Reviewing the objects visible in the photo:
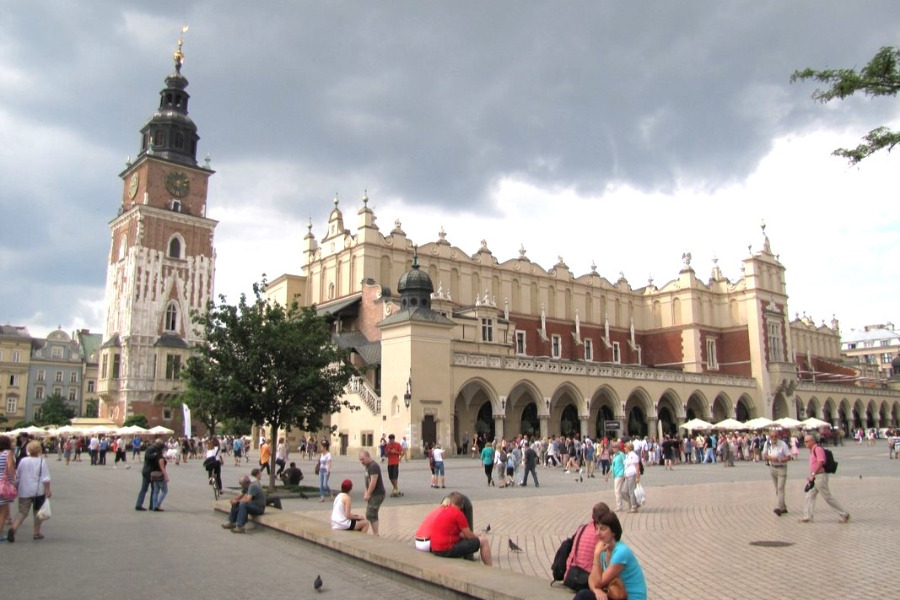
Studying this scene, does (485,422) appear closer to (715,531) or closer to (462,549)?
(715,531)

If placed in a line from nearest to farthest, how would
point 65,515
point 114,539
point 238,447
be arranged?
point 114,539 → point 65,515 → point 238,447

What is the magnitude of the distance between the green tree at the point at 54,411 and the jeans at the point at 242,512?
214ft

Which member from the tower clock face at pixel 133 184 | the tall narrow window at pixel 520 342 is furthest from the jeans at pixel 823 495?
the tower clock face at pixel 133 184

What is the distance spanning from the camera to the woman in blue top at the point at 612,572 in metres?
5.93

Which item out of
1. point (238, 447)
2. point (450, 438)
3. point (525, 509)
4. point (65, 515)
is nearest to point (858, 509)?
point (525, 509)

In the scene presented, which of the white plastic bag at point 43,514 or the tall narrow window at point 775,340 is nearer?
the white plastic bag at point 43,514

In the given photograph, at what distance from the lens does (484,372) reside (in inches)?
1499

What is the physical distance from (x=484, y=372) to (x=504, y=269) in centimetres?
1775

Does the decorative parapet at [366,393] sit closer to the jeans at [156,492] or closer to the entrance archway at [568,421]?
the entrance archway at [568,421]

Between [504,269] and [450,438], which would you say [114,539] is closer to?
[450,438]

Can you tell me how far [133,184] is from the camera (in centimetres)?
6819

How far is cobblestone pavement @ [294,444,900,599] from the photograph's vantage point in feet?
26.9

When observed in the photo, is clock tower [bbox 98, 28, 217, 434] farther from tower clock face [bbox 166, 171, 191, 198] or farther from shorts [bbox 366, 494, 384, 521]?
shorts [bbox 366, 494, 384, 521]

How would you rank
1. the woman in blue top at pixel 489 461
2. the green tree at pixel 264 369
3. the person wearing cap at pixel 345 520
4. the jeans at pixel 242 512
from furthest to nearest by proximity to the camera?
the woman in blue top at pixel 489 461 → the green tree at pixel 264 369 → the jeans at pixel 242 512 → the person wearing cap at pixel 345 520
